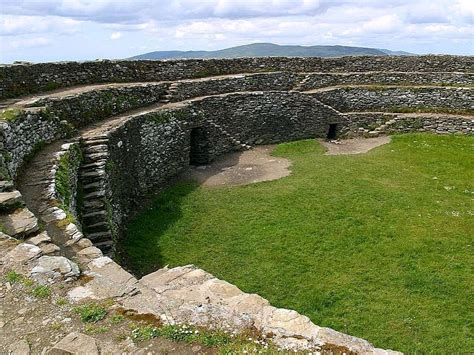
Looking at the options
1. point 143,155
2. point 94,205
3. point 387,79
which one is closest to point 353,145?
point 387,79

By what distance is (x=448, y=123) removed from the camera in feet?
88.6

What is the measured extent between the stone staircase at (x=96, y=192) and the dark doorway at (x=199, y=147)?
27.0 feet

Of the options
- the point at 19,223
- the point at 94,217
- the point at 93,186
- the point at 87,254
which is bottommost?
the point at 94,217

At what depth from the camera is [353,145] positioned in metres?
26.7

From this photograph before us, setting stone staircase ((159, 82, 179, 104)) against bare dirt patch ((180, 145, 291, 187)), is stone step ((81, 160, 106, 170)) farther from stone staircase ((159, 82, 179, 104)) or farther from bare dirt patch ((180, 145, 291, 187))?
stone staircase ((159, 82, 179, 104))

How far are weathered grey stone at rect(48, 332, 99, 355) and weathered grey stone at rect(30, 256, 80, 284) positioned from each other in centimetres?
134

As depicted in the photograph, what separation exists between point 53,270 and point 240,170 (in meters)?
15.5

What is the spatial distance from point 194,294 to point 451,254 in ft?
29.3

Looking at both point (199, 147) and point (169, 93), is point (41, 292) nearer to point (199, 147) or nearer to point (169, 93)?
point (199, 147)

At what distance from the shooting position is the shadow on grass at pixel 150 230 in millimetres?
13367

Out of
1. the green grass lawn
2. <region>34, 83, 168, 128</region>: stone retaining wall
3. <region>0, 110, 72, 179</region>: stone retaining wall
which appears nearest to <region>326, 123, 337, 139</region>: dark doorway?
the green grass lawn

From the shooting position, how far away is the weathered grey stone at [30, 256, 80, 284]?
6.64 m

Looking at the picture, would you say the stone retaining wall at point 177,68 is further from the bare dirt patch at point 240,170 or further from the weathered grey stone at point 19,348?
the weathered grey stone at point 19,348

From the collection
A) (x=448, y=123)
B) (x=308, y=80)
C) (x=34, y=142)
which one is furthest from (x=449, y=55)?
(x=34, y=142)
